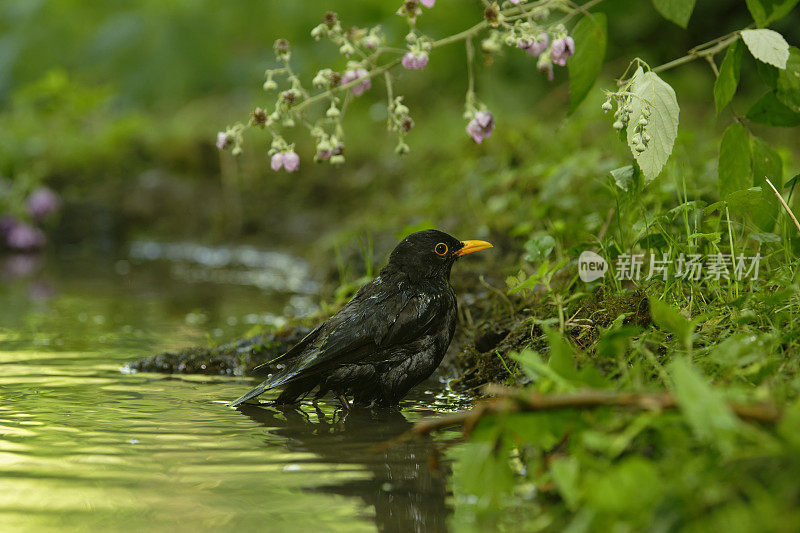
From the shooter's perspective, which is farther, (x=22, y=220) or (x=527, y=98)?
(x=527, y=98)

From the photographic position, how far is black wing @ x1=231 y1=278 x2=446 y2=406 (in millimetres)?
3885

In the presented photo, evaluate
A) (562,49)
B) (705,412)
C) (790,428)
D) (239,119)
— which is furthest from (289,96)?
(239,119)

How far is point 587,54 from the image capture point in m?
3.92

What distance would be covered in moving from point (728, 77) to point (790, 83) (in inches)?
11.3

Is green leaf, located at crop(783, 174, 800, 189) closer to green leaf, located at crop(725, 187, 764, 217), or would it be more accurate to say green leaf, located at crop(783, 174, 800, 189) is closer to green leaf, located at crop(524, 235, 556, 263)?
green leaf, located at crop(725, 187, 764, 217)

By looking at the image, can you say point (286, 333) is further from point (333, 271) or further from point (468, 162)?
point (468, 162)

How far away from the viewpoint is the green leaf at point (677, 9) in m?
3.62

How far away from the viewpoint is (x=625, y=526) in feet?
6.48

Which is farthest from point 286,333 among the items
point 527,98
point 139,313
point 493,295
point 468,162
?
point 527,98

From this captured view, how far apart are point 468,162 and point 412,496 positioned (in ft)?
20.0

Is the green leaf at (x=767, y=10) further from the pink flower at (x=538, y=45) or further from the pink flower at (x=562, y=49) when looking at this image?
the pink flower at (x=538, y=45)

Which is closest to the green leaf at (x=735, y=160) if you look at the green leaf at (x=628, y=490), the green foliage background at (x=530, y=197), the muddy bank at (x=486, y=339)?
the green foliage background at (x=530, y=197)

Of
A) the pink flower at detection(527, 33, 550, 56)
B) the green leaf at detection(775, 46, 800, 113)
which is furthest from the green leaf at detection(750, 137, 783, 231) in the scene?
the pink flower at detection(527, 33, 550, 56)

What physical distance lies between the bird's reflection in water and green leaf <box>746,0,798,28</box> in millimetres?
2332
